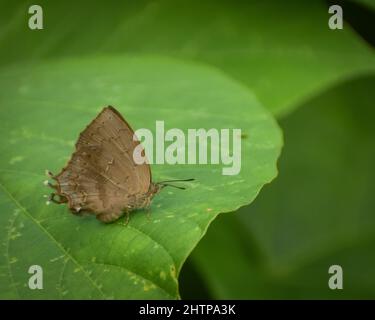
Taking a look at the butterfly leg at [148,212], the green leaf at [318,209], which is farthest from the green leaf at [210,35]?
the butterfly leg at [148,212]

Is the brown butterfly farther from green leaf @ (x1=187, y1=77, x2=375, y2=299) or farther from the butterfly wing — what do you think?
green leaf @ (x1=187, y1=77, x2=375, y2=299)

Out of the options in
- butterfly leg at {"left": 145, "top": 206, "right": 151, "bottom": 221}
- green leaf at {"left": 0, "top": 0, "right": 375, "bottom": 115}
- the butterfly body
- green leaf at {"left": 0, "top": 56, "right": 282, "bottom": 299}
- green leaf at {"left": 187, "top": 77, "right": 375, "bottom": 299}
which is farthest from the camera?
green leaf at {"left": 187, "top": 77, "right": 375, "bottom": 299}

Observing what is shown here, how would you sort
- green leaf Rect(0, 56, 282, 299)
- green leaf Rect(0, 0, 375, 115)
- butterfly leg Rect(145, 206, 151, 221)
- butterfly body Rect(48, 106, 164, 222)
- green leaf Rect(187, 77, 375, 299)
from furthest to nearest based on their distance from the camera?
green leaf Rect(187, 77, 375, 299)
green leaf Rect(0, 0, 375, 115)
butterfly body Rect(48, 106, 164, 222)
butterfly leg Rect(145, 206, 151, 221)
green leaf Rect(0, 56, 282, 299)

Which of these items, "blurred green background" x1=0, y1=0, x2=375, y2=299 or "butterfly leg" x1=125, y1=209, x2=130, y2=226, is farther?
"blurred green background" x1=0, y1=0, x2=375, y2=299

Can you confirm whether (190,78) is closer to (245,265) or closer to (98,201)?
(98,201)

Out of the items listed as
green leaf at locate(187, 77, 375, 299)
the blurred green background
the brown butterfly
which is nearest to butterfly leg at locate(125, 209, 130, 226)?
the brown butterfly

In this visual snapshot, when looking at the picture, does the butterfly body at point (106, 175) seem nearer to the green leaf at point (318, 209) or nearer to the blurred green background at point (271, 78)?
the blurred green background at point (271, 78)

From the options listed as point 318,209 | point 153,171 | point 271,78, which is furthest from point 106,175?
point 318,209
